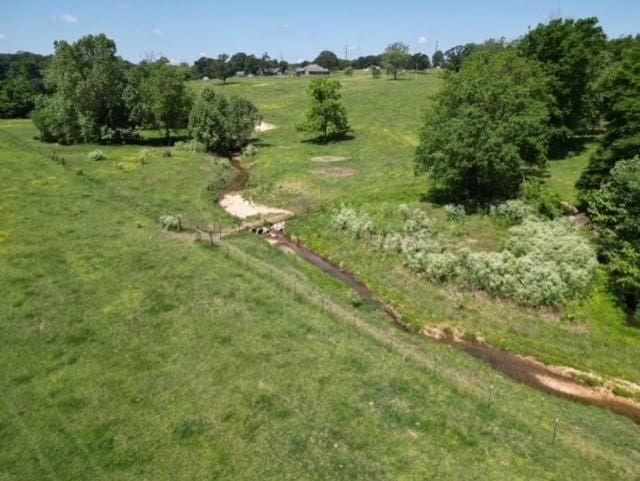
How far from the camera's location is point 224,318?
2350 centimetres

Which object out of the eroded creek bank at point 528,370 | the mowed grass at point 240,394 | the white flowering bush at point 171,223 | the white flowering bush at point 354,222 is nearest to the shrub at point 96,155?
the white flowering bush at point 171,223

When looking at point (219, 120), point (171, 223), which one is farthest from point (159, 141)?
point (171, 223)

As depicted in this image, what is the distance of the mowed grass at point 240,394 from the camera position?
15680 millimetres

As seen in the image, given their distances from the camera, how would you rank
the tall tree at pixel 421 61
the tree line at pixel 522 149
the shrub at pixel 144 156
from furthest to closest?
the tall tree at pixel 421 61 → the shrub at pixel 144 156 → the tree line at pixel 522 149

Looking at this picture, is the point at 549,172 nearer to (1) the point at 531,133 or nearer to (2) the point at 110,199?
(1) the point at 531,133

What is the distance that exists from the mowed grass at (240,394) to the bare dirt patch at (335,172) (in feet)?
80.5

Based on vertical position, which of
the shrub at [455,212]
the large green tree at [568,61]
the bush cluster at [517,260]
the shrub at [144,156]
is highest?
the large green tree at [568,61]

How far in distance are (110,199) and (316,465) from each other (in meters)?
34.6

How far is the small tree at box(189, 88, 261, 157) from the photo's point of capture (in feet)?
195

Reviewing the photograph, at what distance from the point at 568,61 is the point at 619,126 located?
18773mm

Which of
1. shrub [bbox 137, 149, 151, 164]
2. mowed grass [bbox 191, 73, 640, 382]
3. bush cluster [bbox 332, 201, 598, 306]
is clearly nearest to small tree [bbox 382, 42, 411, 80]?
mowed grass [bbox 191, 73, 640, 382]

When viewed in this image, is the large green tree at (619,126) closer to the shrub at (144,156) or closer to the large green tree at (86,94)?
the shrub at (144,156)

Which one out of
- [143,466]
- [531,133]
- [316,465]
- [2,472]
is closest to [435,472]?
[316,465]

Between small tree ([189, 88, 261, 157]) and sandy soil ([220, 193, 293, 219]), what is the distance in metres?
17.2
